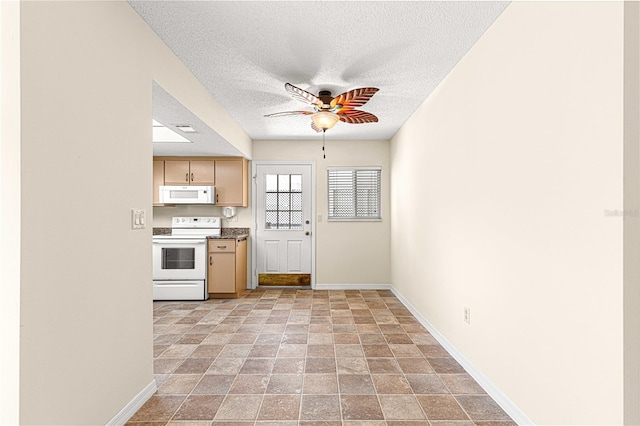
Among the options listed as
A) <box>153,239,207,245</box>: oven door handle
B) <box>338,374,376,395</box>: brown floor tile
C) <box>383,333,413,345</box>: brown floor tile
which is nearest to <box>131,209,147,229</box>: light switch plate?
<box>338,374,376,395</box>: brown floor tile

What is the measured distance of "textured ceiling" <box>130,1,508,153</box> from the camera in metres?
2.02

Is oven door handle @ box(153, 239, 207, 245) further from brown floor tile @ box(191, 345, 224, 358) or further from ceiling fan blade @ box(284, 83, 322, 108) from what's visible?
ceiling fan blade @ box(284, 83, 322, 108)

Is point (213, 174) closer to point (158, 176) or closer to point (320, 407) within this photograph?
point (158, 176)

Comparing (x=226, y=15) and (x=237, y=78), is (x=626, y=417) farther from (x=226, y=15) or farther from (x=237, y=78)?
(x=237, y=78)

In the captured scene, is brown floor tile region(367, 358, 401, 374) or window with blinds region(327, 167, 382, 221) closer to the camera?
brown floor tile region(367, 358, 401, 374)

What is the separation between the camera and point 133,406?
6.64ft

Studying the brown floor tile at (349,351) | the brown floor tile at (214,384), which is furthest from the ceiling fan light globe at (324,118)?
the brown floor tile at (214,384)

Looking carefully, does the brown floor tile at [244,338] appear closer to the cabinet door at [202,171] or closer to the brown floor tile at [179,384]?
the brown floor tile at [179,384]

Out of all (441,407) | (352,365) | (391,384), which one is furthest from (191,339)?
(441,407)

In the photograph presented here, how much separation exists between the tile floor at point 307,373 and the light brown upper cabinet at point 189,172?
6.52ft

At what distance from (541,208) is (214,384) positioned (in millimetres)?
2364

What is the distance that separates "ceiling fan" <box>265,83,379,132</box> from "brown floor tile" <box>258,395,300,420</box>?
221 centimetres

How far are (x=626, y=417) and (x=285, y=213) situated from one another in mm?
4670
